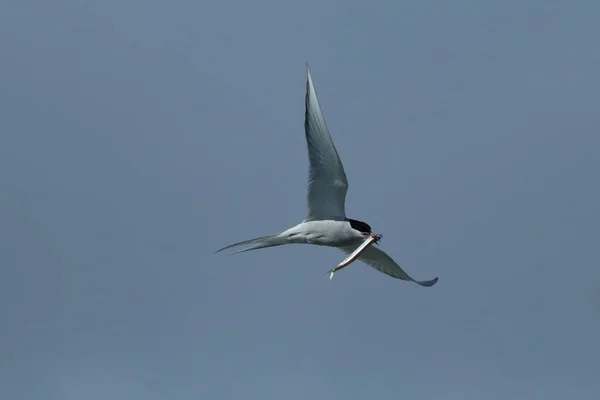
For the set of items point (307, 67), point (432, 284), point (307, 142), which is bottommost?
point (432, 284)

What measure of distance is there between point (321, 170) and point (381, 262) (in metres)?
5.37

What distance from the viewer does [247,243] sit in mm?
32094

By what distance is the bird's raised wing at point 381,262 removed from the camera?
3591 cm

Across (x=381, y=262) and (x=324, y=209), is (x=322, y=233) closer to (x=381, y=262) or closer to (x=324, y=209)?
(x=324, y=209)

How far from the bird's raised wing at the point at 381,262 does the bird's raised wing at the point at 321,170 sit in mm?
2490

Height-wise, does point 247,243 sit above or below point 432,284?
above

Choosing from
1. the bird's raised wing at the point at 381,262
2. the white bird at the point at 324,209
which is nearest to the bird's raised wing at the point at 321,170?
the white bird at the point at 324,209

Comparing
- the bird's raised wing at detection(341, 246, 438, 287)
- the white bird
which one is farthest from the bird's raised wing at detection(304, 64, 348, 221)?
the bird's raised wing at detection(341, 246, 438, 287)

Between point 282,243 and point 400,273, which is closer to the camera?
point 282,243

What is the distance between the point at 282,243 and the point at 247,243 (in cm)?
120

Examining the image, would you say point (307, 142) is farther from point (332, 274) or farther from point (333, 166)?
point (332, 274)

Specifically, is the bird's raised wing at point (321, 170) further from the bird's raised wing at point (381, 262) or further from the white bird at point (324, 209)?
the bird's raised wing at point (381, 262)

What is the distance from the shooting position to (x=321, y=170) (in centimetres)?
3247

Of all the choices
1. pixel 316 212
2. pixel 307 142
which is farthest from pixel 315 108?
pixel 316 212
